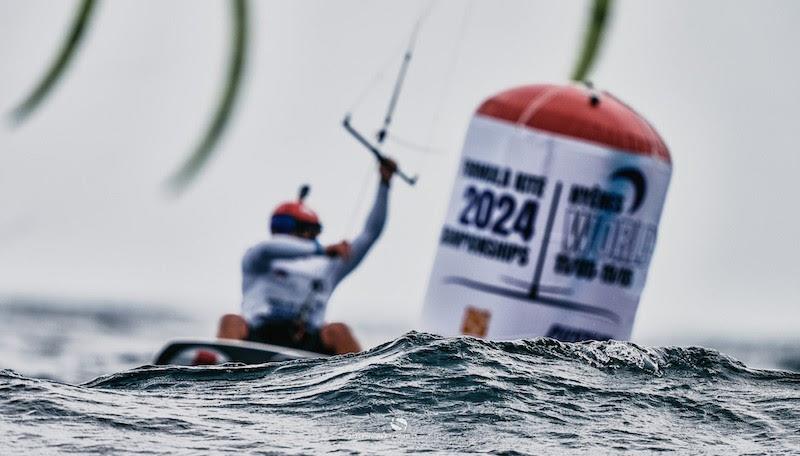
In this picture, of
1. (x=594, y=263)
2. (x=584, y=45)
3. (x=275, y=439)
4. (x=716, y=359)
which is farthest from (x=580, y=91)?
(x=275, y=439)

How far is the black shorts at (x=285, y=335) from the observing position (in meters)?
11.9

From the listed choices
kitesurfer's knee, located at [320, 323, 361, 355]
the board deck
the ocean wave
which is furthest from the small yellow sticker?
the ocean wave

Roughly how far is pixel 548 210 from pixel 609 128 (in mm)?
709

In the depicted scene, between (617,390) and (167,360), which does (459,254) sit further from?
(617,390)

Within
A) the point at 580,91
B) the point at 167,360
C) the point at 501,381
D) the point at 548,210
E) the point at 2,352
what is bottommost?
the point at 2,352

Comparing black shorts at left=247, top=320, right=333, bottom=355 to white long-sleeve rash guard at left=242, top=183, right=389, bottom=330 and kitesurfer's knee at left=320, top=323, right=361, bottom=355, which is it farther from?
kitesurfer's knee at left=320, top=323, right=361, bottom=355

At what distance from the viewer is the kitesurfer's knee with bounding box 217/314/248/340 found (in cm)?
1169

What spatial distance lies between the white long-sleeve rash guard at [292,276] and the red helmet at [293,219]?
0.07 metres

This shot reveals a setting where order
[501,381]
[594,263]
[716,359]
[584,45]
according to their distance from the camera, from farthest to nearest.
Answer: [584,45] → [594,263] → [716,359] → [501,381]

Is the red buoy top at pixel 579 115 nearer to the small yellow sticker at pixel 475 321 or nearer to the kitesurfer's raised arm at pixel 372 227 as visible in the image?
the kitesurfer's raised arm at pixel 372 227

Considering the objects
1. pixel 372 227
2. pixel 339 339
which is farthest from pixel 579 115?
pixel 339 339

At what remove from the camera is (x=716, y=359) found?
707cm

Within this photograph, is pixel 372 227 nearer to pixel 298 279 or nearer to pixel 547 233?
pixel 298 279

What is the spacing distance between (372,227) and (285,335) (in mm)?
1097
